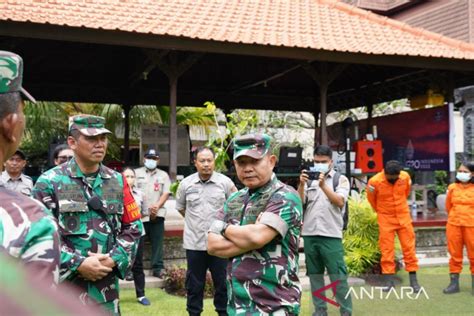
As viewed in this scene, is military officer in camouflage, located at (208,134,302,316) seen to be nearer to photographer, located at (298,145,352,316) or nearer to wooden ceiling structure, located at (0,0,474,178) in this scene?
photographer, located at (298,145,352,316)

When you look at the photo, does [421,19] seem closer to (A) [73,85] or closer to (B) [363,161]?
(B) [363,161]

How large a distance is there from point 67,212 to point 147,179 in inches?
194

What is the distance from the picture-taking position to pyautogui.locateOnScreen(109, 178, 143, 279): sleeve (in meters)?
3.13

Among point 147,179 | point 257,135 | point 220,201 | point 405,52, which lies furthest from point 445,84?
point 257,135

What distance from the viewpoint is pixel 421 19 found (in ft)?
66.0

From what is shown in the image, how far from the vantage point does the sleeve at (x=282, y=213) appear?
2877 mm

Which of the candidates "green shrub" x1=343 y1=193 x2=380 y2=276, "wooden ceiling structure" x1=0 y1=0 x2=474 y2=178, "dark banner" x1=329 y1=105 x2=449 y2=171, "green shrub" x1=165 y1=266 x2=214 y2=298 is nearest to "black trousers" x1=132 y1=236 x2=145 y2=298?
"green shrub" x1=165 y1=266 x2=214 y2=298

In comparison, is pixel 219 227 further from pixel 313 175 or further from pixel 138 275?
pixel 138 275

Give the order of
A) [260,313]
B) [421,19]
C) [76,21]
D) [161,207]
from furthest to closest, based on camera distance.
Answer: [421,19] → [76,21] → [161,207] → [260,313]

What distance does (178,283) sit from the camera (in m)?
7.41

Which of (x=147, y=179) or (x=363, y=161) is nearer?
(x=147, y=179)

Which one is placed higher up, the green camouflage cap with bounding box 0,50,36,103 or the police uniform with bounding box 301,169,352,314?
the green camouflage cap with bounding box 0,50,36,103

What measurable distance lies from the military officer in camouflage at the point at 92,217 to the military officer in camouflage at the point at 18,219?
169 centimetres

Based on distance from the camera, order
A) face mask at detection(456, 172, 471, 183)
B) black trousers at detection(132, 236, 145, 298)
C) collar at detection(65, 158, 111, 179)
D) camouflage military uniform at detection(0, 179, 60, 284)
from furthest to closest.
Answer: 1. face mask at detection(456, 172, 471, 183)
2. black trousers at detection(132, 236, 145, 298)
3. collar at detection(65, 158, 111, 179)
4. camouflage military uniform at detection(0, 179, 60, 284)
